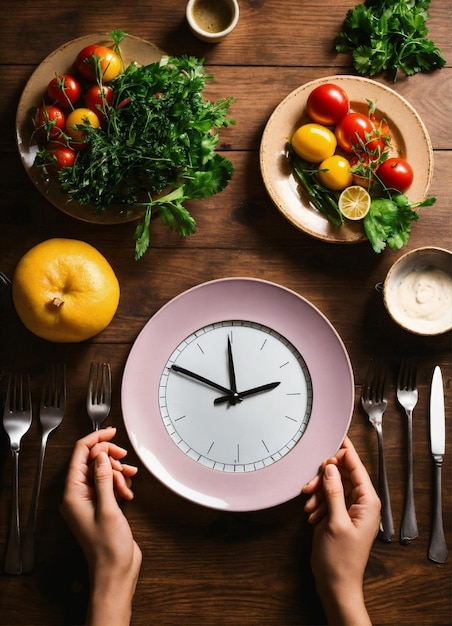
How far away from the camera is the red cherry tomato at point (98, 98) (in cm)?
158

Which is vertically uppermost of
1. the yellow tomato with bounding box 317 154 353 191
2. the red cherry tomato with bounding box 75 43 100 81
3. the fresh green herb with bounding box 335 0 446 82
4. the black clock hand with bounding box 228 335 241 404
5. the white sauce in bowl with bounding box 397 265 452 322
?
the fresh green herb with bounding box 335 0 446 82

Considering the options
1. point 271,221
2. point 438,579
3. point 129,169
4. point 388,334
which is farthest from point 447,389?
point 129,169

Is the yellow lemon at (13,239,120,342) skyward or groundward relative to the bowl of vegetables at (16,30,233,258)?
groundward

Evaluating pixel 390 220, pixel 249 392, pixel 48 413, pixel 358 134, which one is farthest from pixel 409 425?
pixel 48 413

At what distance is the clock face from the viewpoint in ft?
5.44

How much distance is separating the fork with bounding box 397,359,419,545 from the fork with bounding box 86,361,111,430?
822 mm

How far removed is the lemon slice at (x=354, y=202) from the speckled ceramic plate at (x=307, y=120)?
47 mm

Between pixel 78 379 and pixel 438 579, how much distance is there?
3.83 feet

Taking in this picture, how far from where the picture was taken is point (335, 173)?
5.40ft

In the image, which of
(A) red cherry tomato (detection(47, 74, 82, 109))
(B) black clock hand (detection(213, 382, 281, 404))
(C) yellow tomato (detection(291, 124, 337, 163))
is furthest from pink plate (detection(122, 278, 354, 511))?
(A) red cherry tomato (detection(47, 74, 82, 109))

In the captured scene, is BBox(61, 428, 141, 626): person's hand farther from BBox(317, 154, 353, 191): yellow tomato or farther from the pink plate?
BBox(317, 154, 353, 191): yellow tomato

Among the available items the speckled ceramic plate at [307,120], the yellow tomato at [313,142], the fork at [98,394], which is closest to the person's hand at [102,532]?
the fork at [98,394]

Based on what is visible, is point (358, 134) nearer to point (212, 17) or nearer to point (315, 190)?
point (315, 190)

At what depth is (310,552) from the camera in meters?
1.69
